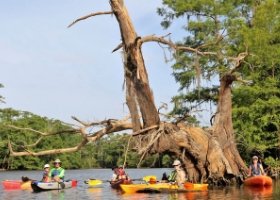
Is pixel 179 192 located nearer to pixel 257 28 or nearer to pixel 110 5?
pixel 110 5

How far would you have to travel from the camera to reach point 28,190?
27.8 m

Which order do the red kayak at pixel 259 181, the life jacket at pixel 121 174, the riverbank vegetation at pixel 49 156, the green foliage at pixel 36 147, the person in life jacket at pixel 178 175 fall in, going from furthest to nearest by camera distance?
1. the green foliage at pixel 36 147
2. the riverbank vegetation at pixel 49 156
3. the life jacket at pixel 121 174
4. the red kayak at pixel 259 181
5. the person in life jacket at pixel 178 175

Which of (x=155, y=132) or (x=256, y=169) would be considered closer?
(x=155, y=132)

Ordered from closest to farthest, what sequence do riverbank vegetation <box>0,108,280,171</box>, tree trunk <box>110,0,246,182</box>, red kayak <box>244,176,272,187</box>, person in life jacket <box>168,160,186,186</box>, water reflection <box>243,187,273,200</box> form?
water reflection <box>243,187,273,200</box> < tree trunk <box>110,0,246,182</box> < person in life jacket <box>168,160,186,186</box> < red kayak <box>244,176,272,187</box> < riverbank vegetation <box>0,108,280,171</box>

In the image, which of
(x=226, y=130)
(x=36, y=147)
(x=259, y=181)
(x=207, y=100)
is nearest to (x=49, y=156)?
(x=36, y=147)

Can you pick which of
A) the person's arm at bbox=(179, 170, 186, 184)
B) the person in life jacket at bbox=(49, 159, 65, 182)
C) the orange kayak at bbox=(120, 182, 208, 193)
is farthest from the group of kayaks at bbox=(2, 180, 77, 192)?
the person's arm at bbox=(179, 170, 186, 184)

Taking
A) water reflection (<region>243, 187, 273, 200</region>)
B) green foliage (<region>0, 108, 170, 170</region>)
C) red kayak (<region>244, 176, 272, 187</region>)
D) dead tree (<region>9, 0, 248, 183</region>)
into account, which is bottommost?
water reflection (<region>243, 187, 273, 200</region>)

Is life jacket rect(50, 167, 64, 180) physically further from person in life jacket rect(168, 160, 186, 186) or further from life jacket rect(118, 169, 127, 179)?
person in life jacket rect(168, 160, 186, 186)

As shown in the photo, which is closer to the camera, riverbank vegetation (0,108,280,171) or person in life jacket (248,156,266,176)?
person in life jacket (248,156,266,176)

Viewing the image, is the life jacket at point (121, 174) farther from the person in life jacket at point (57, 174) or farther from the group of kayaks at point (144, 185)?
the person in life jacket at point (57, 174)

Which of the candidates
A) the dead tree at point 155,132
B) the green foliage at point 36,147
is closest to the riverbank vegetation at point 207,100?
the dead tree at point 155,132

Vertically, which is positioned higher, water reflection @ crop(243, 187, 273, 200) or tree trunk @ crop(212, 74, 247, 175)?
tree trunk @ crop(212, 74, 247, 175)

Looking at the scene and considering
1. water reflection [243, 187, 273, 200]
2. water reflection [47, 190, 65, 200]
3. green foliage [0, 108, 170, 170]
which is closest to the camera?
water reflection [243, 187, 273, 200]

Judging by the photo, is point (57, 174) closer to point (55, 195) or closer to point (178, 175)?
point (55, 195)
